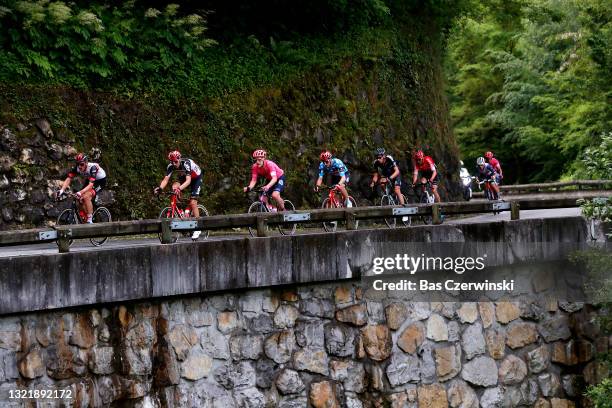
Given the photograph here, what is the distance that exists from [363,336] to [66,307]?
456 centimetres

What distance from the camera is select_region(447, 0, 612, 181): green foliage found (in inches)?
1227

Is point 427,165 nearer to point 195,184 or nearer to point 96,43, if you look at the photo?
point 195,184

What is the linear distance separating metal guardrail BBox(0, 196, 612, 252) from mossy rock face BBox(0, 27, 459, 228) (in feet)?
21.3

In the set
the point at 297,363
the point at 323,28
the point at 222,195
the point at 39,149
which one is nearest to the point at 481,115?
the point at 323,28

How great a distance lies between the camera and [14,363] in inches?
428

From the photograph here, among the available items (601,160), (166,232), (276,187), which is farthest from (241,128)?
(166,232)

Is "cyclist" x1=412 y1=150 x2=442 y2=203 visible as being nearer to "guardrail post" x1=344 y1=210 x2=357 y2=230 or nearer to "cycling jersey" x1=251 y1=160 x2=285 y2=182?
"cycling jersey" x1=251 y1=160 x2=285 y2=182

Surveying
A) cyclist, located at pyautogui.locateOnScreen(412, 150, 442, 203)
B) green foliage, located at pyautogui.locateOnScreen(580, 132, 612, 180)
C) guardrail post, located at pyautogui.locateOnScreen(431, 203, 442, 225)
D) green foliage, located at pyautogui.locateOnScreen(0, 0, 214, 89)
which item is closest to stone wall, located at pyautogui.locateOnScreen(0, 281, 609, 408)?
guardrail post, located at pyautogui.locateOnScreen(431, 203, 442, 225)

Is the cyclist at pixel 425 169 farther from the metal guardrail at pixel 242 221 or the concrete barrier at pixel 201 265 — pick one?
the concrete barrier at pixel 201 265

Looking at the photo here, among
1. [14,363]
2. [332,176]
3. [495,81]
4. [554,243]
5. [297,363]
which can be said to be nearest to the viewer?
[14,363]

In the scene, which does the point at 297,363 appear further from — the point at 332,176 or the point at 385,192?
the point at 385,192

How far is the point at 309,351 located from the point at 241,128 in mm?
8998

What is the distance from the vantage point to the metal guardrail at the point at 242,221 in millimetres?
11466

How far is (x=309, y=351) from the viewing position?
13.2 m
